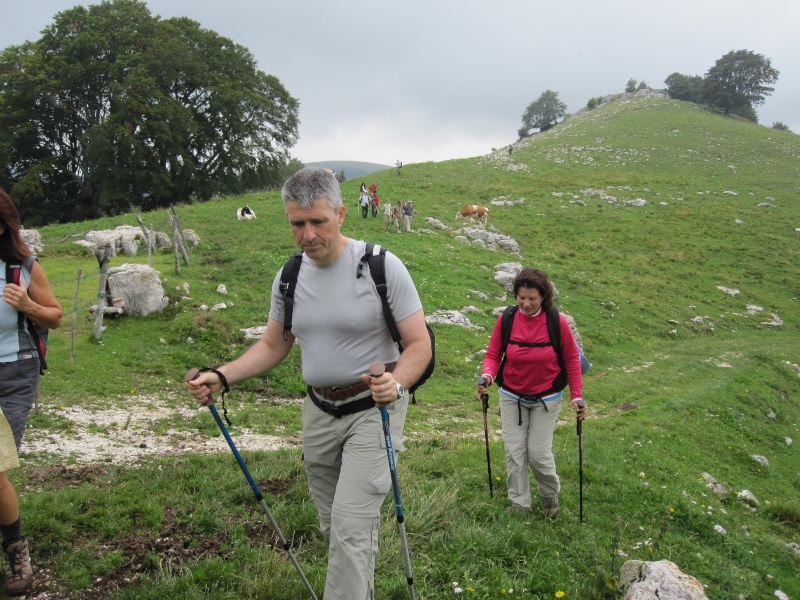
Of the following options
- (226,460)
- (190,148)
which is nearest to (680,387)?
(226,460)

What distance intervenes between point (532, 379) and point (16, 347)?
4.93 metres

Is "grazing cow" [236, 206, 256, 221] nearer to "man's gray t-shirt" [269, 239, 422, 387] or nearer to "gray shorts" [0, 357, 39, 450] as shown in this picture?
"gray shorts" [0, 357, 39, 450]

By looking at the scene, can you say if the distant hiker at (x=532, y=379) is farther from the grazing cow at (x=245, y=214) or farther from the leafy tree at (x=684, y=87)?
the leafy tree at (x=684, y=87)

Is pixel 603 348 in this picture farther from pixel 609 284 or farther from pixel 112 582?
pixel 112 582

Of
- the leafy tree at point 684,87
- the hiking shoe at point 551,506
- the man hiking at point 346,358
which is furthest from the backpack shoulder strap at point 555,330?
the leafy tree at point 684,87

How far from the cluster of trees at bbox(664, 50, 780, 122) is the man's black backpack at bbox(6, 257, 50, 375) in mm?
101184

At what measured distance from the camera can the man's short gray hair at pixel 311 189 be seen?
327 cm

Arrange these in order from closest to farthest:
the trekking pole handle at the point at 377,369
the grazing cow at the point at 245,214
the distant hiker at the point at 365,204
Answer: the trekking pole handle at the point at 377,369
the grazing cow at the point at 245,214
the distant hiker at the point at 365,204

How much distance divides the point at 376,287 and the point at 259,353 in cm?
116

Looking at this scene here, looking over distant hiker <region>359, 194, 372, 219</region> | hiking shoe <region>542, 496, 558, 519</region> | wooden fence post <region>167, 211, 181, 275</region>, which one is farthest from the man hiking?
distant hiker <region>359, 194, 372, 219</region>

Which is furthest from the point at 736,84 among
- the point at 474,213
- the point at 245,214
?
the point at 245,214

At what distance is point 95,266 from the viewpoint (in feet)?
63.4

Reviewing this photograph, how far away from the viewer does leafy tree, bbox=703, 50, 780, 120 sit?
7875 cm

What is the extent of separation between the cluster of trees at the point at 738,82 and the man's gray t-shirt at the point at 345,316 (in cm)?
10005
